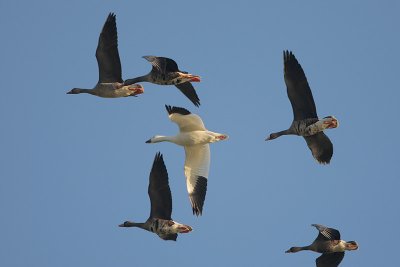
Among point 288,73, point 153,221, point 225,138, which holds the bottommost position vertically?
point 153,221

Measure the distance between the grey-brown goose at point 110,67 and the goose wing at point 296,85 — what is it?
3.80 m

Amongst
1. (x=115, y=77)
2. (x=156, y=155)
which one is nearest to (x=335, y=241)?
(x=156, y=155)

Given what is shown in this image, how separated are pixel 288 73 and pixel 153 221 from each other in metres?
4.93

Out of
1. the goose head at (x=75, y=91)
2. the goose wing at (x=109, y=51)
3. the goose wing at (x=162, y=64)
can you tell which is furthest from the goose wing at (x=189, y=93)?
the goose head at (x=75, y=91)

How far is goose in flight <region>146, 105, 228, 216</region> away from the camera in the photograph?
2773cm

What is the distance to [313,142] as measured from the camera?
27469 millimetres

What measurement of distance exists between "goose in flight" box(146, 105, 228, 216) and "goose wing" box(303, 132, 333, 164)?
2.23 metres

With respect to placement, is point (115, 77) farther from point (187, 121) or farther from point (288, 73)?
point (288, 73)

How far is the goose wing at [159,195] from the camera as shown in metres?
26.6

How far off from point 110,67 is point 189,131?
2.65m

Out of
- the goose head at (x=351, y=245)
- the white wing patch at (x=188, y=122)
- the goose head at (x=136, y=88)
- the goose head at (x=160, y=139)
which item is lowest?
the goose head at (x=351, y=245)

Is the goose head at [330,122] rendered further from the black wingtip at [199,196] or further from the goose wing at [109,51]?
the goose wing at [109,51]

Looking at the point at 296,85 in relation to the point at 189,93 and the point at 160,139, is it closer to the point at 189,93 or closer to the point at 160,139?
the point at 189,93

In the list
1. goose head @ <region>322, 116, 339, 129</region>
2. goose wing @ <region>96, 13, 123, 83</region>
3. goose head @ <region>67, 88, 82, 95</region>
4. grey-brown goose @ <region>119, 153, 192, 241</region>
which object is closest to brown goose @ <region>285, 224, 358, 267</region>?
goose head @ <region>322, 116, 339, 129</region>
